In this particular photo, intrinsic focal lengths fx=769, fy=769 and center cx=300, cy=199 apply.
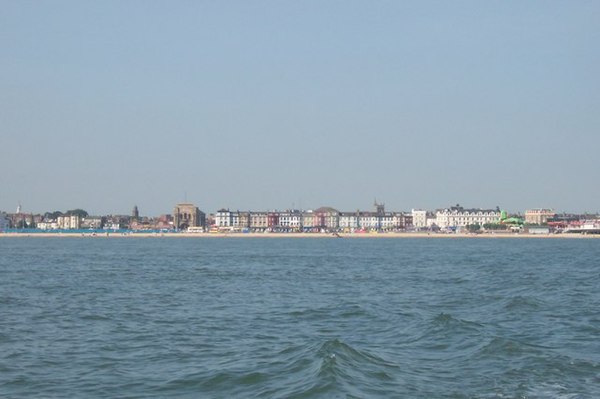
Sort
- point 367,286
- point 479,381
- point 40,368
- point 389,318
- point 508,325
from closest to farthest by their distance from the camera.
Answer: point 479,381 < point 40,368 < point 508,325 < point 389,318 < point 367,286

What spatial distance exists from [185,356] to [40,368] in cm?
320

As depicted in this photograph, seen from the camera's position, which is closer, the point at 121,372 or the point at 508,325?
the point at 121,372

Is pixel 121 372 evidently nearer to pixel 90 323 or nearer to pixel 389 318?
pixel 90 323

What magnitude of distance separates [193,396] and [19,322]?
1171 cm

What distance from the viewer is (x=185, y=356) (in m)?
17.9

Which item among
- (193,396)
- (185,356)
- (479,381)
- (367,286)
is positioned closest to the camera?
(193,396)

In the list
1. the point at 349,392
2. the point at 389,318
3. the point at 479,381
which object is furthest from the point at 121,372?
the point at 389,318

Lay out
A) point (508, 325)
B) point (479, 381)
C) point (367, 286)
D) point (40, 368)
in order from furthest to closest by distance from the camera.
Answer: point (367, 286) → point (508, 325) → point (40, 368) → point (479, 381)

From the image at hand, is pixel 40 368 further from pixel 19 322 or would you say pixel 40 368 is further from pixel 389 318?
pixel 389 318

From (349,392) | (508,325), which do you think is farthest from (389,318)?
(349,392)

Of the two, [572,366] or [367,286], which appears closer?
[572,366]

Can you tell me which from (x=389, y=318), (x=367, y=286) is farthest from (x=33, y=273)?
(x=389, y=318)

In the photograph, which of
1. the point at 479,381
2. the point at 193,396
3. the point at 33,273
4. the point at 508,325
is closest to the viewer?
the point at 193,396

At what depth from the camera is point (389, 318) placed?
24938mm
